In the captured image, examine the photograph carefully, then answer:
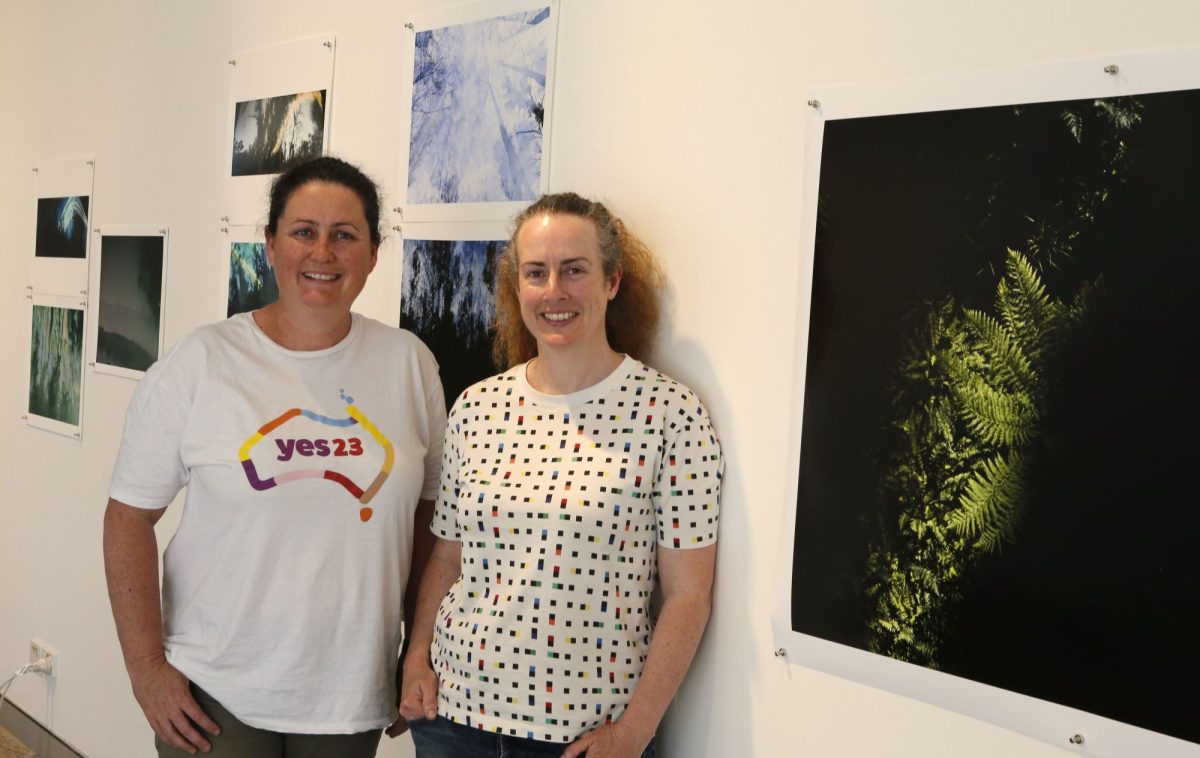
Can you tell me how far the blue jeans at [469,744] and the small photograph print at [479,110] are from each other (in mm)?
1061

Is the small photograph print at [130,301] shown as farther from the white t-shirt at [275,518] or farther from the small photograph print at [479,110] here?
the white t-shirt at [275,518]

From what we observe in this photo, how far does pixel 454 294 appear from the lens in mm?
2207

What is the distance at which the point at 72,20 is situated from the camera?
3516 millimetres

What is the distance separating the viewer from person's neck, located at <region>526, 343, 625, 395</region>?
5.60ft

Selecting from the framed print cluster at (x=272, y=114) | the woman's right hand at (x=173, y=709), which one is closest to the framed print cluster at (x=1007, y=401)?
the woman's right hand at (x=173, y=709)

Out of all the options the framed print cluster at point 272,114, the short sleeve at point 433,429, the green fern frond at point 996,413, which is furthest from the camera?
the framed print cluster at point 272,114

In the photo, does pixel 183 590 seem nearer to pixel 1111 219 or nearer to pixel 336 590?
pixel 336 590

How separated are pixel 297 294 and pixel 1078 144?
1.34m

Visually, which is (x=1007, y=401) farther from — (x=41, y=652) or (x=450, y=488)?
(x=41, y=652)

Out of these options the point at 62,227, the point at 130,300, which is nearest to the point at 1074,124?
the point at 130,300

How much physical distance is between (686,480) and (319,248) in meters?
0.82

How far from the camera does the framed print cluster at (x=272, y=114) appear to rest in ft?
8.41

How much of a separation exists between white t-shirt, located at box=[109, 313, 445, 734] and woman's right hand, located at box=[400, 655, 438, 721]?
107mm

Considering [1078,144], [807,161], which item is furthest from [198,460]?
[1078,144]
